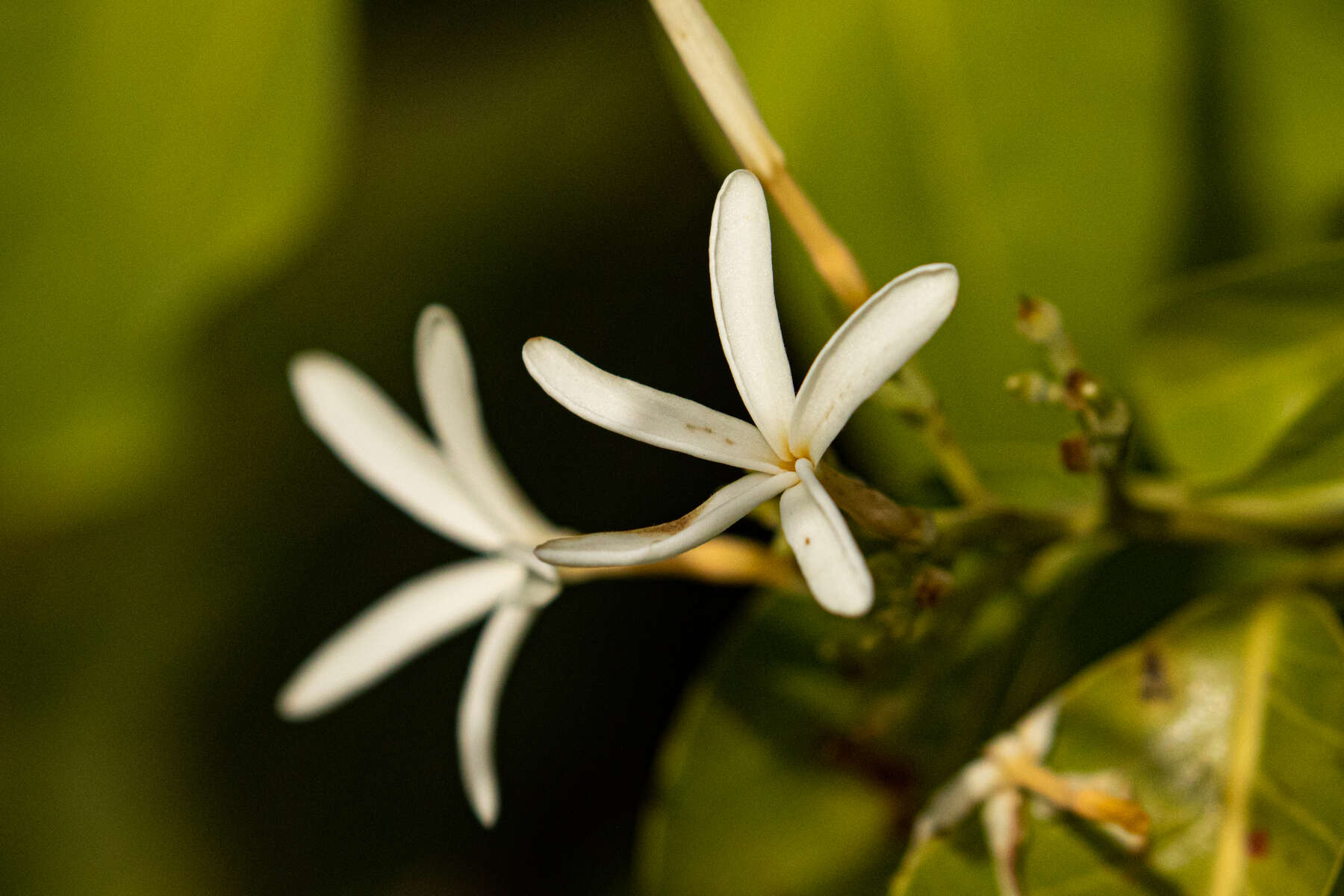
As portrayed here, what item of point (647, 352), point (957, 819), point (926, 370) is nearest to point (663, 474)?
point (647, 352)

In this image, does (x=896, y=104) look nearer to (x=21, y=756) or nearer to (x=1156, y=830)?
(x=1156, y=830)

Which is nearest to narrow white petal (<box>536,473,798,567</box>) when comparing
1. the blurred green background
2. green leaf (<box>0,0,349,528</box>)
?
the blurred green background

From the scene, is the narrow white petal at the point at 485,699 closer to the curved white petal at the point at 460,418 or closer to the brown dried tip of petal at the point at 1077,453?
the curved white petal at the point at 460,418

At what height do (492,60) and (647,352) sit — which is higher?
(492,60)

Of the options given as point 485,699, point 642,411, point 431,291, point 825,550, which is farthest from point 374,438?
point 431,291

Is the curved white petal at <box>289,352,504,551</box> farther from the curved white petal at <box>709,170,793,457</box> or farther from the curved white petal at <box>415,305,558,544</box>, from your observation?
the curved white petal at <box>709,170,793,457</box>

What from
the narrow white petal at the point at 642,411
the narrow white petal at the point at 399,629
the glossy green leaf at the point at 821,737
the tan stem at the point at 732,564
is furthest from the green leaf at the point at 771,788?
the narrow white petal at the point at 642,411
